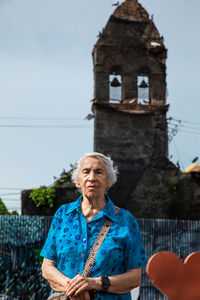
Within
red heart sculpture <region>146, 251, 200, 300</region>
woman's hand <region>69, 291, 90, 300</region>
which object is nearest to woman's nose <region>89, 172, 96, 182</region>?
woman's hand <region>69, 291, 90, 300</region>

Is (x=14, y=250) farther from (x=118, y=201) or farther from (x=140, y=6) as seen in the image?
(x=140, y=6)

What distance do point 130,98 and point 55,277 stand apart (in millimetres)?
11112

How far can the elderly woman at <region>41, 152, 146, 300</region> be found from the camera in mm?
2473

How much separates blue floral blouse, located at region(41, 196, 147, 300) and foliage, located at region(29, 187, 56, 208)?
8.82 meters

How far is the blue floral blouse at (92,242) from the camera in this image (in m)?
2.53

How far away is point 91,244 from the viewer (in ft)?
8.42

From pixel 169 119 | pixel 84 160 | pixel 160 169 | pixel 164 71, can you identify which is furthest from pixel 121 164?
pixel 84 160

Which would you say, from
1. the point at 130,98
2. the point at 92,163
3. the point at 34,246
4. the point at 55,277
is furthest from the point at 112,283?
the point at 130,98

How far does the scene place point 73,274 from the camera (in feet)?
8.32

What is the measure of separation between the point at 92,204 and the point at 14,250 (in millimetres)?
6700

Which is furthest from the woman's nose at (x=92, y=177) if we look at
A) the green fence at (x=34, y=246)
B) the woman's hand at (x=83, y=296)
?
the green fence at (x=34, y=246)

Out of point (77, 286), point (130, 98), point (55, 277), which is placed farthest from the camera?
point (130, 98)

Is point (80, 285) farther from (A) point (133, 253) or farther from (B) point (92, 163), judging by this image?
(B) point (92, 163)

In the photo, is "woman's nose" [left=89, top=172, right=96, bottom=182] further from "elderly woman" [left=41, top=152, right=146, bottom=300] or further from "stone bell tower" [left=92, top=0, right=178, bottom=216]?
"stone bell tower" [left=92, top=0, right=178, bottom=216]
